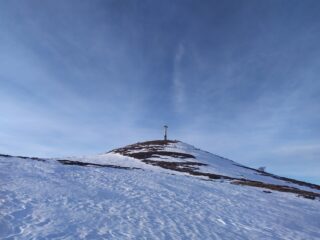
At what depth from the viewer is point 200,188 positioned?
2469cm

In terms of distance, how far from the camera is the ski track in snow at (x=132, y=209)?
462 inches

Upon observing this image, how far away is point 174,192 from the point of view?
21516mm

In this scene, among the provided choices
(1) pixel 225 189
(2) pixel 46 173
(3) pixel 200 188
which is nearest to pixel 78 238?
(2) pixel 46 173

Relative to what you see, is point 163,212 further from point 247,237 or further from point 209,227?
point 247,237

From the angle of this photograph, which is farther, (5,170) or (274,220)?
(5,170)

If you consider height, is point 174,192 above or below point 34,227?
above

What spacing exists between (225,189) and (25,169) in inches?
638

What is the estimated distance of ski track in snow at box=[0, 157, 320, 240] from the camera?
1174cm

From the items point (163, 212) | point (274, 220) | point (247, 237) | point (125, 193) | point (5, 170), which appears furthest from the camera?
point (5, 170)

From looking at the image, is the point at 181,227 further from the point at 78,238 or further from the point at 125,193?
the point at 125,193

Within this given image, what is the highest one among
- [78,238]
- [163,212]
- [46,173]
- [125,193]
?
[46,173]

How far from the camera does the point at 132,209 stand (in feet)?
50.6

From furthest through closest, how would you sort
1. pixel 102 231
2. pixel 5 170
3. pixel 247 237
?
pixel 5 170
pixel 247 237
pixel 102 231

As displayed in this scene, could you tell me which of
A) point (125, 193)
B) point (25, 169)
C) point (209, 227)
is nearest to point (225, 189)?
point (125, 193)
